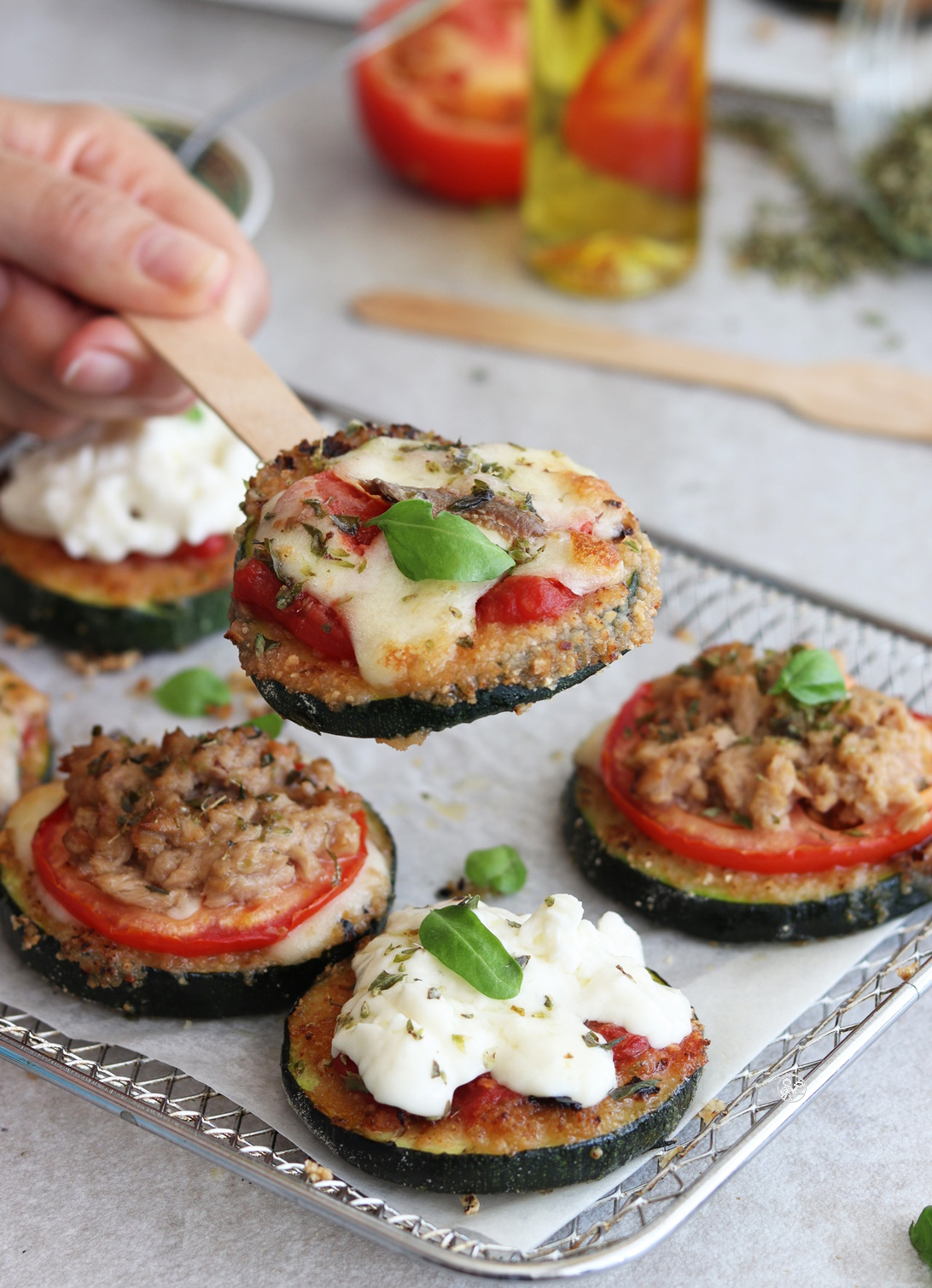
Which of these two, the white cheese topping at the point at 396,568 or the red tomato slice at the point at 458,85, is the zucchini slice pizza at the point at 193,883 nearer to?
the white cheese topping at the point at 396,568

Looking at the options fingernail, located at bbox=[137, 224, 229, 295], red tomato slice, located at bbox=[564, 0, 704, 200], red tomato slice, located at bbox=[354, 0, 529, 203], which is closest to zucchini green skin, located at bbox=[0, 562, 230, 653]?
fingernail, located at bbox=[137, 224, 229, 295]

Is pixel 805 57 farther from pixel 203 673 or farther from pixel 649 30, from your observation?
pixel 203 673

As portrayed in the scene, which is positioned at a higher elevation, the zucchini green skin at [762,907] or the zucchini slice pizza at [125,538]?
the zucchini slice pizza at [125,538]

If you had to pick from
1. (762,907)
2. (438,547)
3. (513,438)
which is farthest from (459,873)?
(513,438)

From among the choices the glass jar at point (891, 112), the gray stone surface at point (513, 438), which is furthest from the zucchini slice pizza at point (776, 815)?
the glass jar at point (891, 112)

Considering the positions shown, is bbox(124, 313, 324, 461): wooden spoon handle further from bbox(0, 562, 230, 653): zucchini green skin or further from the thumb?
bbox(0, 562, 230, 653): zucchini green skin

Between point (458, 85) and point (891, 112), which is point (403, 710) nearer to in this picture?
point (458, 85)

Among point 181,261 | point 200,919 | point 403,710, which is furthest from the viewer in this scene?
point 181,261
